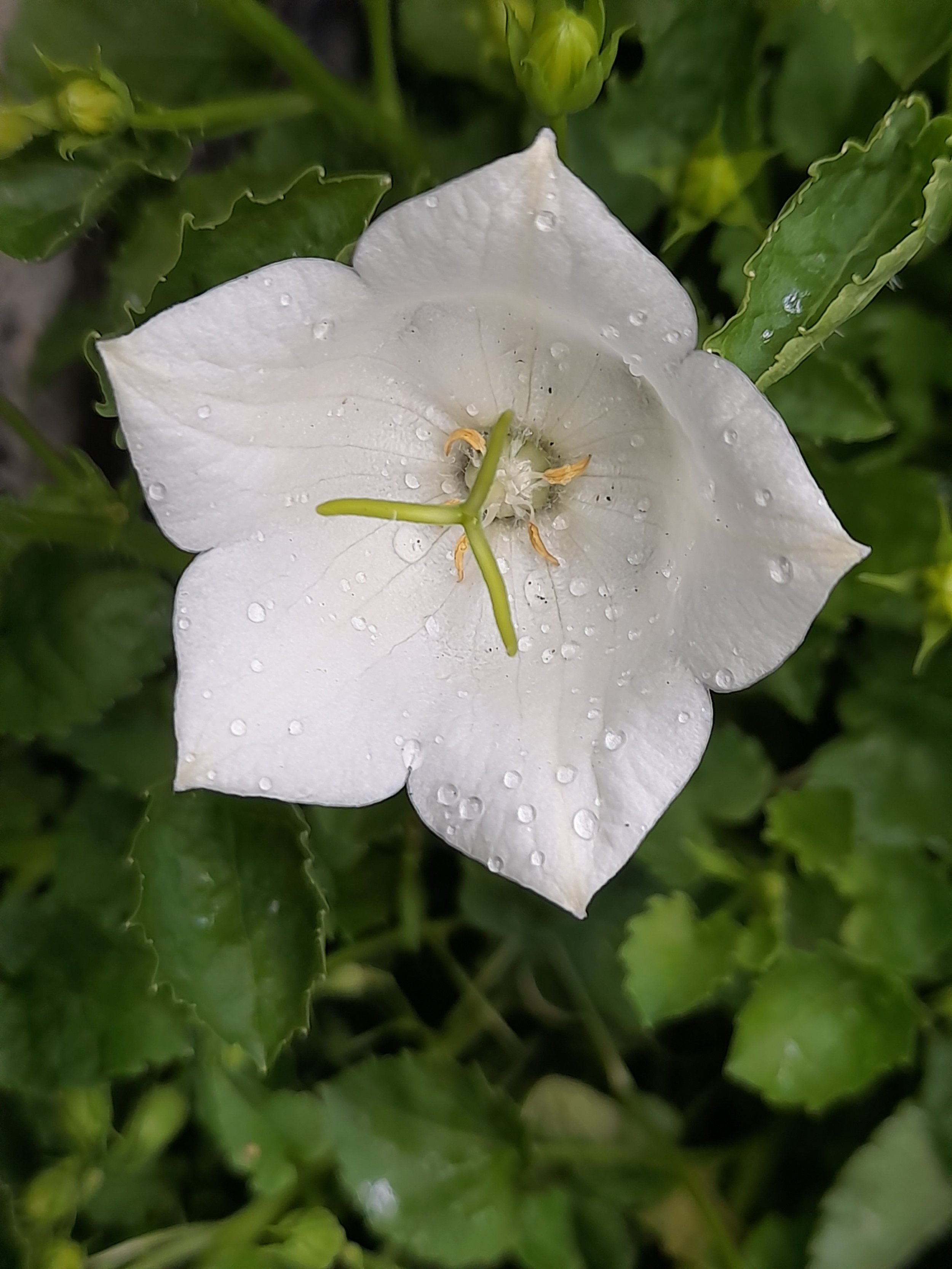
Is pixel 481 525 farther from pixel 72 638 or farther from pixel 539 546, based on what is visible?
pixel 72 638

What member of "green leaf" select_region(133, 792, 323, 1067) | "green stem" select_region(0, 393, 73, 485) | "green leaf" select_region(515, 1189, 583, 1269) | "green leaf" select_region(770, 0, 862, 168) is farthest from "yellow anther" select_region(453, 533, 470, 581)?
"green leaf" select_region(515, 1189, 583, 1269)

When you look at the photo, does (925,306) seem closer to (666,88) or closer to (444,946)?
(666,88)

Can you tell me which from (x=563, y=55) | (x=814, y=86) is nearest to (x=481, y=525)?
(x=563, y=55)

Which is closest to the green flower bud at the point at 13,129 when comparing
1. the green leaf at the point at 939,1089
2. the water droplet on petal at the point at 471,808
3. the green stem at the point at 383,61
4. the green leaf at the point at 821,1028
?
the green stem at the point at 383,61

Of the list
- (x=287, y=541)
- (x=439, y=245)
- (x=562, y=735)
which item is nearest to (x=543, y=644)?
(x=562, y=735)

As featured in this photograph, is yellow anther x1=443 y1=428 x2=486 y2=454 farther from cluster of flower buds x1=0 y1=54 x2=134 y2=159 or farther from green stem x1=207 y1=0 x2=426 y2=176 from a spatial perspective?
cluster of flower buds x1=0 y1=54 x2=134 y2=159

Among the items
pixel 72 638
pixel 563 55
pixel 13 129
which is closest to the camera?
pixel 563 55
